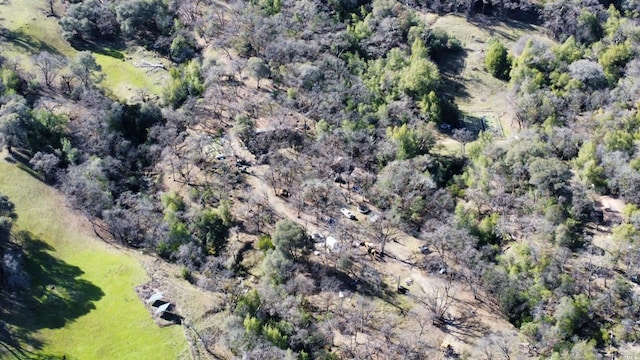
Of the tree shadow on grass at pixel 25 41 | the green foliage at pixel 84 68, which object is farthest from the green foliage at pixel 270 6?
the tree shadow on grass at pixel 25 41

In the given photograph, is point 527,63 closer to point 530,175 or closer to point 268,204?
point 530,175

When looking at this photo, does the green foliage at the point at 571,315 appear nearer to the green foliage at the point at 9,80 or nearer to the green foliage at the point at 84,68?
the green foliage at the point at 84,68

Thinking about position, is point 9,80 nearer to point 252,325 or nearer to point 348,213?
point 348,213

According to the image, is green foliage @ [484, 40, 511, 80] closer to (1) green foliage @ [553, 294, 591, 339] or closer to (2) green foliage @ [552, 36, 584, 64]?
(2) green foliage @ [552, 36, 584, 64]

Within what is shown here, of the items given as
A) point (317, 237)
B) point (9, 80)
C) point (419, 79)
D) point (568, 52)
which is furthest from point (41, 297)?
point (568, 52)

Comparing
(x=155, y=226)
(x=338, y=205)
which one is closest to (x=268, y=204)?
(x=338, y=205)

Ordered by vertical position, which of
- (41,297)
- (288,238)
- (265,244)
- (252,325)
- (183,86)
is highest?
(183,86)
